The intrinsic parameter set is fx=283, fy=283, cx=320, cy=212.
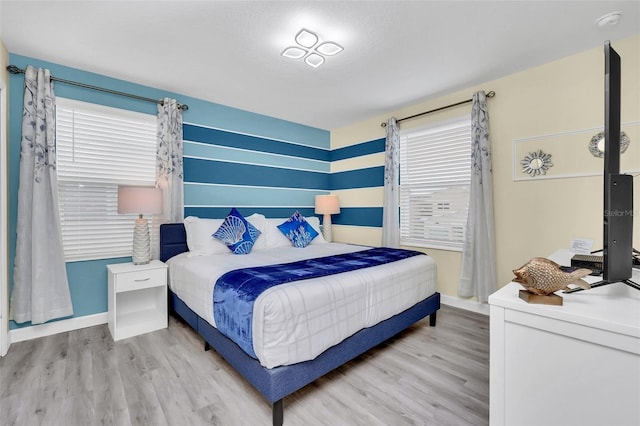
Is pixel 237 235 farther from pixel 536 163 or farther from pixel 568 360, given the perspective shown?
pixel 536 163

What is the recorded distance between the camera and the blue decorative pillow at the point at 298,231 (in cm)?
358

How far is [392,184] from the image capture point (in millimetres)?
3871

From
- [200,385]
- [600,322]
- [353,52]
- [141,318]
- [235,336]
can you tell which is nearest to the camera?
[600,322]

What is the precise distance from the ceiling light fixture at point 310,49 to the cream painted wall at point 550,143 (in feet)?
5.80

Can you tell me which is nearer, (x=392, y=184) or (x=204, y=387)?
(x=204, y=387)

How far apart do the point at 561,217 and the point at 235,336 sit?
3010 mm

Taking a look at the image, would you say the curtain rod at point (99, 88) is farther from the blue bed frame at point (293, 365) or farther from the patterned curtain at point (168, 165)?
the blue bed frame at point (293, 365)

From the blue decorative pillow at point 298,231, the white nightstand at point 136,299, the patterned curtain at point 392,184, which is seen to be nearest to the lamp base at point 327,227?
the blue decorative pillow at point 298,231

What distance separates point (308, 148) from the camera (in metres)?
4.72

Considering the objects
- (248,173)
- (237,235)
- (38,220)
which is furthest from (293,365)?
(248,173)

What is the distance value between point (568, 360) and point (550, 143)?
2.60 meters

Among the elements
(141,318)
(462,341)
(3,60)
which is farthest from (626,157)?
(3,60)

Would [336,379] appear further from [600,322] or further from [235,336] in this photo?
[600,322]

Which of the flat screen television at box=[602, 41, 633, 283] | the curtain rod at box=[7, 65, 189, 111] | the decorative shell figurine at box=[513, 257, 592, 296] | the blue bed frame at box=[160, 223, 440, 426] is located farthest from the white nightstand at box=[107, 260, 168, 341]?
the flat screen television at box=[602, 41, 633, 283]
